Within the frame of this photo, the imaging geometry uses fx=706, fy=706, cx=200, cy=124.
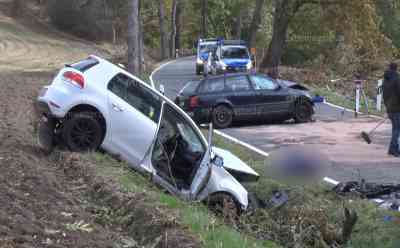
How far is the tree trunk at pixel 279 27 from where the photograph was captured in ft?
116

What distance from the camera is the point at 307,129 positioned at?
19.0 metres

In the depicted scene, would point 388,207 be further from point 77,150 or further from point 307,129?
point 307,129

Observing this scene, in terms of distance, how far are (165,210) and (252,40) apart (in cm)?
4090

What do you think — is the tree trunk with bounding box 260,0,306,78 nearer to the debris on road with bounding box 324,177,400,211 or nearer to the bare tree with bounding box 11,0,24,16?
the debris on road with bounding box 324,177,400,211

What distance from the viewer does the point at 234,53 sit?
3594 centimetres

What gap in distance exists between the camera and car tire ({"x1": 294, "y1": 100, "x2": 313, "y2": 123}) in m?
20.4

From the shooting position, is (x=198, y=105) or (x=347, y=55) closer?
(x=198, y=105)

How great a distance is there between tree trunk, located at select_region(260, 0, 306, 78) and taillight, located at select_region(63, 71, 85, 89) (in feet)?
79.5

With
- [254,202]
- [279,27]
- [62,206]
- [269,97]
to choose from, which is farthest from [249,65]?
[62,206]

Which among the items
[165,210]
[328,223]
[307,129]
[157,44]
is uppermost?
[165,210]

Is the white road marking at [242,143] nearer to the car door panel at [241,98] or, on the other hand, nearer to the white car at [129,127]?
the car door panel at [241,98]

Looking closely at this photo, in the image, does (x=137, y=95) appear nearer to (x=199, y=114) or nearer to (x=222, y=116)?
(x=199, y=114)

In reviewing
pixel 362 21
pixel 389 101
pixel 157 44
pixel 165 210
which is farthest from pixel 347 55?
pixel 157 44

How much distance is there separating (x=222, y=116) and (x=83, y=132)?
908cm
